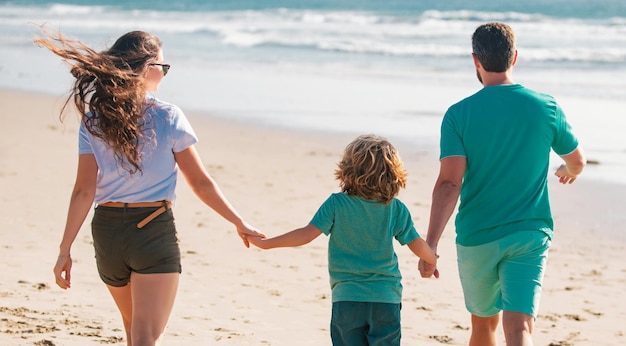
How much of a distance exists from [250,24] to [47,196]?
29.5 m

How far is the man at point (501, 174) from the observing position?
3.81 m

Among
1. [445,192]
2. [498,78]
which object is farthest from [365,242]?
[498,78]

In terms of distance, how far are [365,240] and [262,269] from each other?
10.6 feet

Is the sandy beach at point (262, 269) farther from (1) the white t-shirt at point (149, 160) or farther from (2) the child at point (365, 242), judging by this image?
(1) the white t-shirt at point (149, 160)

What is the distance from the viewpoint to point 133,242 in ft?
12.2

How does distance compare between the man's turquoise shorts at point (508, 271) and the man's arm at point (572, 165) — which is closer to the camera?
the man's turquoise shorts at point (508, 271)

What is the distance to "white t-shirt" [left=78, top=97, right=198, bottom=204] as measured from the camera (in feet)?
12.3

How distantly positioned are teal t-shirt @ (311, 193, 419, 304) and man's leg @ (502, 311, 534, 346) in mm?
464

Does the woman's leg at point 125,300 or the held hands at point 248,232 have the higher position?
the held hands at point 248,232

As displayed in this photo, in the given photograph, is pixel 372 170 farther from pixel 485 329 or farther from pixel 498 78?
pixel 485 329

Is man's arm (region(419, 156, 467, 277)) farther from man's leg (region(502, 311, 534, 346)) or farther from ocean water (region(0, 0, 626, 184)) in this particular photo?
ocean water (region(0, 0, 626, 184))

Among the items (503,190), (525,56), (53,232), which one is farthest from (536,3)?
(503,190)

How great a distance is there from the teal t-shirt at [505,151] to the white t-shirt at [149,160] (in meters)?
1.12

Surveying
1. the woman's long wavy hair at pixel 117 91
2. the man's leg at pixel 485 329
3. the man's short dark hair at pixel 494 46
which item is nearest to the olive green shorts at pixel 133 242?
the woman's long wavy hair at pixel 117 91
